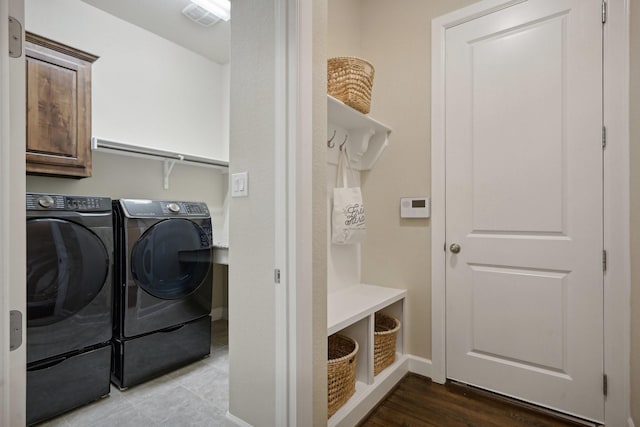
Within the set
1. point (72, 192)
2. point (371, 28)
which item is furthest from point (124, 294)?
point (371, 28)

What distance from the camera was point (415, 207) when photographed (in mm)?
2094

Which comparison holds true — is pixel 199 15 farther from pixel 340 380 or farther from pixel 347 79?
pixel 340 380

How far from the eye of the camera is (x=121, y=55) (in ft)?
8.27

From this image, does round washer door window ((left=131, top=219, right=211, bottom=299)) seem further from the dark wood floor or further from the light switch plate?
the dark wood floor

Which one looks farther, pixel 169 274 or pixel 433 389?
pixel 169 274

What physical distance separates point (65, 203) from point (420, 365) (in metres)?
2.28

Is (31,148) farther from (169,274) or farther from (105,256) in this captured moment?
(169,274)

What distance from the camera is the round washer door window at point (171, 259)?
200cm

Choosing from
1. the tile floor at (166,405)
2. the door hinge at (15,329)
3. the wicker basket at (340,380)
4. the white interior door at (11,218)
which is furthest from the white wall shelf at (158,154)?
the wicker basket at (340,380)

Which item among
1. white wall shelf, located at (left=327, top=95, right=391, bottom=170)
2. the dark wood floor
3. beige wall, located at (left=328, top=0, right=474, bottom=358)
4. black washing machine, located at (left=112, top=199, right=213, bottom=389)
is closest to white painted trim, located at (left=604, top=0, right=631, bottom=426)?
the dark wood floor

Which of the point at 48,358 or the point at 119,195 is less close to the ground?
the point at 119,195

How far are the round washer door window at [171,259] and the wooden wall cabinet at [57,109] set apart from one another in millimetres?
596

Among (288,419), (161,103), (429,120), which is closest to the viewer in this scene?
(288,419)

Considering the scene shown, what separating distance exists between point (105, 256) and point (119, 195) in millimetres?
854
